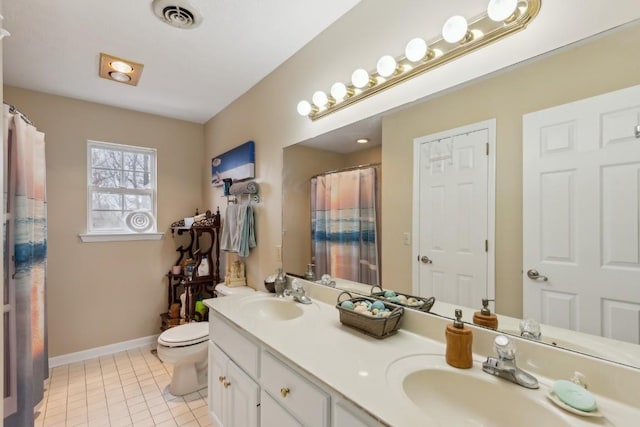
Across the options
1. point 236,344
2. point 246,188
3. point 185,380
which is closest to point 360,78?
point 246,188

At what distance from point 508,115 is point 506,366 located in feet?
2.62

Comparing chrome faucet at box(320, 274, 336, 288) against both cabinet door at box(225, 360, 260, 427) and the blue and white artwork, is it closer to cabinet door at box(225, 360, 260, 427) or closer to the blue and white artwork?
cabinet door at box(225, 360, 260, 427)

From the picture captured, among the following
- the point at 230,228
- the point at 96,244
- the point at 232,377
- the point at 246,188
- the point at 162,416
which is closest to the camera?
the point at 232,377

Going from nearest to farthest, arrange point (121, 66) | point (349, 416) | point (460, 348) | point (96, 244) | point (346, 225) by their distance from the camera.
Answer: point (349, 416), point (460, 348), point (346, 225), point (121, 66), point (96, 244)

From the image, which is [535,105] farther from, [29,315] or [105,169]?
[105,169]

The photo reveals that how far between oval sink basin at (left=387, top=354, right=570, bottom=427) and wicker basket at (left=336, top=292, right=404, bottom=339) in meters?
0.17

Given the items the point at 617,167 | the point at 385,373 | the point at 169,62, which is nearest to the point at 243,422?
the point at 385,373

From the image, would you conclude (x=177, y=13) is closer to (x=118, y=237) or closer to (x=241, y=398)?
(x=241, y=398)

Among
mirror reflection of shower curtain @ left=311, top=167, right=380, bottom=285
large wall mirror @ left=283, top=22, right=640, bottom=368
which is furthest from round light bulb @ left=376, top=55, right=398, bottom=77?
mirror reflection of shower curtain @ left=311, top=167, right=380, bottom=285

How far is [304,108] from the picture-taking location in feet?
5.79

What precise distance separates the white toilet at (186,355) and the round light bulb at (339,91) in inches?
62.5

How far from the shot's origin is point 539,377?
87cm

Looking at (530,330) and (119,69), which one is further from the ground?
(119,69)

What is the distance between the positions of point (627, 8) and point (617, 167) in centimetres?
43
